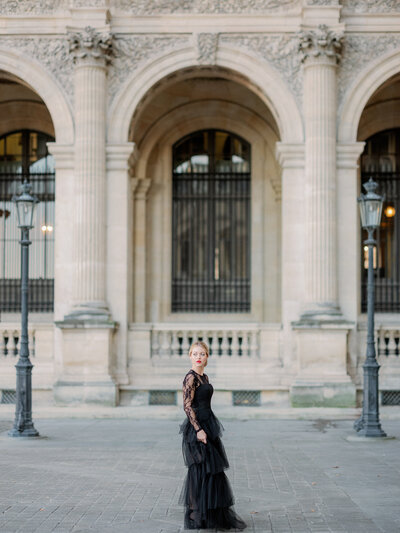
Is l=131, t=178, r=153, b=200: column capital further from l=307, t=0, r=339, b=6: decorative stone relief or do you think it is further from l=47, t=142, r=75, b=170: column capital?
l=307, t=0, r=339, b=6: decorative stone relief

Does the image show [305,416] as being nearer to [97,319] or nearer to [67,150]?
[97,319]

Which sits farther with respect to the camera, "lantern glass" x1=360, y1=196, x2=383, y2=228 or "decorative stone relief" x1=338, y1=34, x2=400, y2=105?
"decorative stone relief" x1=338, y1=34, x2=400, y2=105

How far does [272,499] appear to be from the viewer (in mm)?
10961

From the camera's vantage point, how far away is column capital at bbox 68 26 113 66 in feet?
70.1

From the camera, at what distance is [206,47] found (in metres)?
21.9

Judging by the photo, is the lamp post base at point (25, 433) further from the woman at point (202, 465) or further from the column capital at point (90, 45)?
the column capital at point (90, 45)

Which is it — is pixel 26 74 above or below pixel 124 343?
above

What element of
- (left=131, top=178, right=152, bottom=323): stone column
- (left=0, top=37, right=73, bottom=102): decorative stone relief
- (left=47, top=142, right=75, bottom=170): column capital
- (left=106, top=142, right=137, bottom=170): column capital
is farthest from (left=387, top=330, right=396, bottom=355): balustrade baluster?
(left=0, top=37, right=73, bottom=102): decorative stone relief

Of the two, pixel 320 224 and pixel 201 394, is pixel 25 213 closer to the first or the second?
pixel 320 224

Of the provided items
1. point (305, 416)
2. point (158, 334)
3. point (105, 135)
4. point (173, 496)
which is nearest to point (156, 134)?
point (105, 135)

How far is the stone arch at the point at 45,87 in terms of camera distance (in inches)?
859

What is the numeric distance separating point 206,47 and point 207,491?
14576mm

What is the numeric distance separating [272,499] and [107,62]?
13.5 meters

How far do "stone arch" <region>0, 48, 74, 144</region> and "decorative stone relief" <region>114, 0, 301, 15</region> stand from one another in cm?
242
